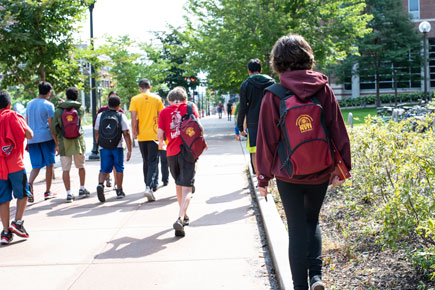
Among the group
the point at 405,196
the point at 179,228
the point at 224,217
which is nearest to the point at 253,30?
the point at 224,217

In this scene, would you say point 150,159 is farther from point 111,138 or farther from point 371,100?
point 371,100

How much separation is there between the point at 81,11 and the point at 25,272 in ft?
28.2

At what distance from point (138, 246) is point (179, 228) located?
20.9 inches

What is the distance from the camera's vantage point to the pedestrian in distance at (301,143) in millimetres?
3145

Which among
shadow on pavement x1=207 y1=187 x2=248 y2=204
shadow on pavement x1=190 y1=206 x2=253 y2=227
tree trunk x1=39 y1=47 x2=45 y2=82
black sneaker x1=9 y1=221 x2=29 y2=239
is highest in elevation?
tree trunk x1=39 y1=47 x2=45 y2=82

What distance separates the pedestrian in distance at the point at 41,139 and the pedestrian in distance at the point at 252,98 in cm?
352

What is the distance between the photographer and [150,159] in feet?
27.2

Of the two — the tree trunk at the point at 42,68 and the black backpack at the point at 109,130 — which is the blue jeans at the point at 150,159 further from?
the tree trunk at the point at 42,68

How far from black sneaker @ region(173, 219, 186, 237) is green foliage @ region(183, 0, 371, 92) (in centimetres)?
1482

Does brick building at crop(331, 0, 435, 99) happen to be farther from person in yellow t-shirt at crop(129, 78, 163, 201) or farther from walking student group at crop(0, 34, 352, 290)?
walking student group at crop(0, 34, 352, 290)

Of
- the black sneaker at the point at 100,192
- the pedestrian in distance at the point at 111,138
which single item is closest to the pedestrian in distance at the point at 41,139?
the pedestrian in distance at the point at 111,138

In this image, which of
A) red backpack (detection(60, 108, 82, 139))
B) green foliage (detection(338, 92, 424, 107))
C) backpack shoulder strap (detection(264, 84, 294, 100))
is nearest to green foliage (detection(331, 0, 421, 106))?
green foliage (detection(338, 92, 424, 107))

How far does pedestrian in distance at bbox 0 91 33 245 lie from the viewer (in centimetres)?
567

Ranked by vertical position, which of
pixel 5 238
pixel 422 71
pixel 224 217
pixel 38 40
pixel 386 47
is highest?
pixel 386 47
